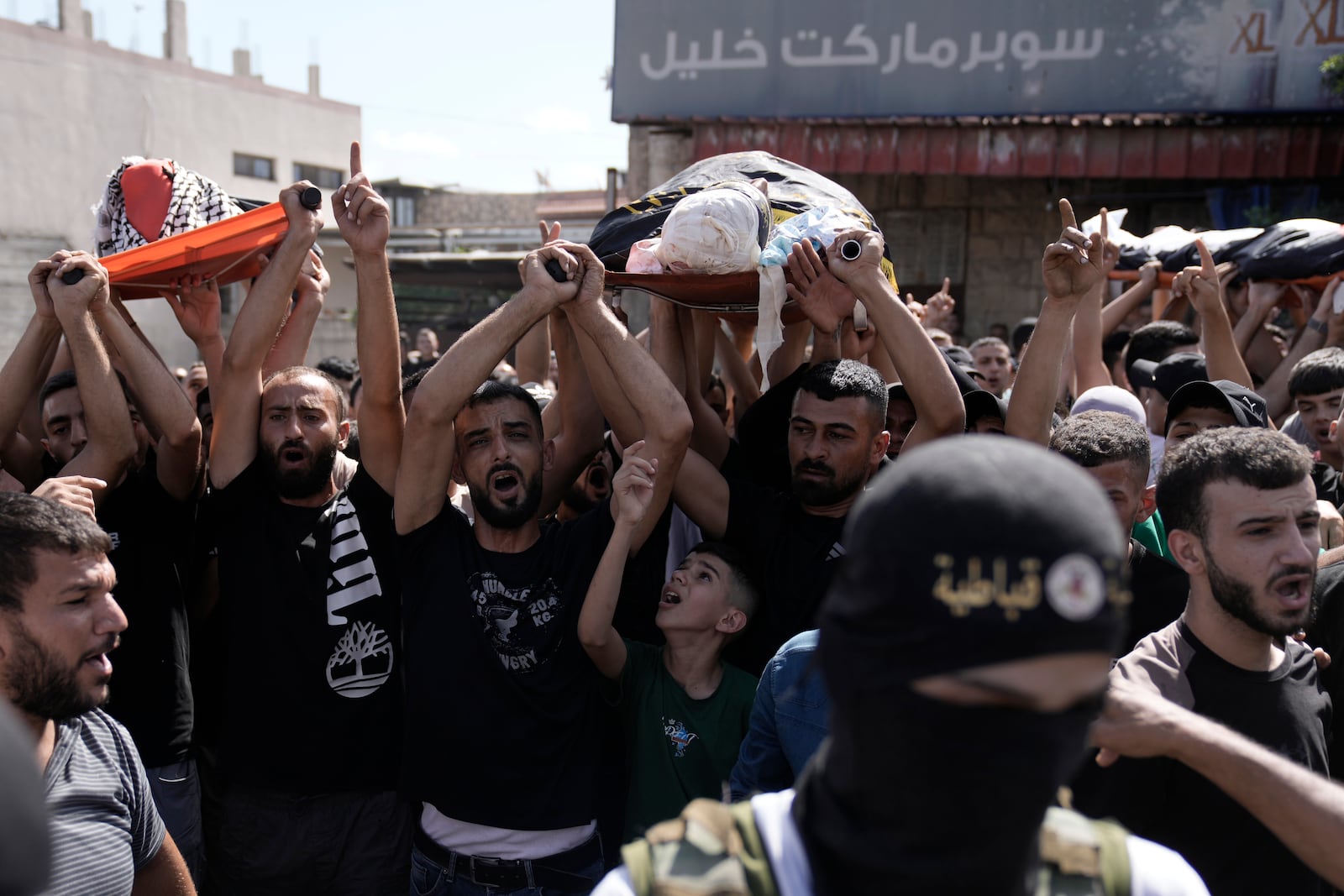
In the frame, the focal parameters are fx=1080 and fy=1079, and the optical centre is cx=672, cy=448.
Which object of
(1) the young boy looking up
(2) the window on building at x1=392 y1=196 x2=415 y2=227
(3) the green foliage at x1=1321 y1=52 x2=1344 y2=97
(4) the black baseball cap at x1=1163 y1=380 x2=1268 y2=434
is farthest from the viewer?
(2) the window on building at x1=392 y1=196 x2=415 y2=227

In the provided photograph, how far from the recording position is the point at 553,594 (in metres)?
3.02

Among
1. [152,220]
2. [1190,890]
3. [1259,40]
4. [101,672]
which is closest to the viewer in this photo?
[1190,890]

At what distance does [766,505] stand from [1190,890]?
211 cm

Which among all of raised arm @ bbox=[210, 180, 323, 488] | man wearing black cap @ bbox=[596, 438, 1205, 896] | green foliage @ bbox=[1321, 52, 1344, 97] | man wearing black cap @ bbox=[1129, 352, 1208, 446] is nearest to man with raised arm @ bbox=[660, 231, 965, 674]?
raised arm @ bbox=[210, 180, 323, 488]

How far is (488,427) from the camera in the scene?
3.19 metres

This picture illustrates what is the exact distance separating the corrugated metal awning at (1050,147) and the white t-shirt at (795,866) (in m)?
11.0

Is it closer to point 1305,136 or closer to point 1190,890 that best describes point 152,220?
point 1190,890

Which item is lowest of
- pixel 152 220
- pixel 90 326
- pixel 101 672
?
pixel 101 672

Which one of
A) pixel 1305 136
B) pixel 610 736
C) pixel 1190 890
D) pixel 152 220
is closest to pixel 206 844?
pixel 610 736

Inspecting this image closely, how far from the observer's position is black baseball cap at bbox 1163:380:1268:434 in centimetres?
358

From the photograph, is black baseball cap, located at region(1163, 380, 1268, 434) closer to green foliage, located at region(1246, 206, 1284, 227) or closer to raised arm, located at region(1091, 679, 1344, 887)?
raised arm, located at region(1091, 679, 1344, 887)

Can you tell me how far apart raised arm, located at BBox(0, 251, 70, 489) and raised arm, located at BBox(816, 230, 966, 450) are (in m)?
2.41

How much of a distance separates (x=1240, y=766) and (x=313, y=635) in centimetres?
248

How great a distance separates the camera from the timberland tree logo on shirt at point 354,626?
322 cm
